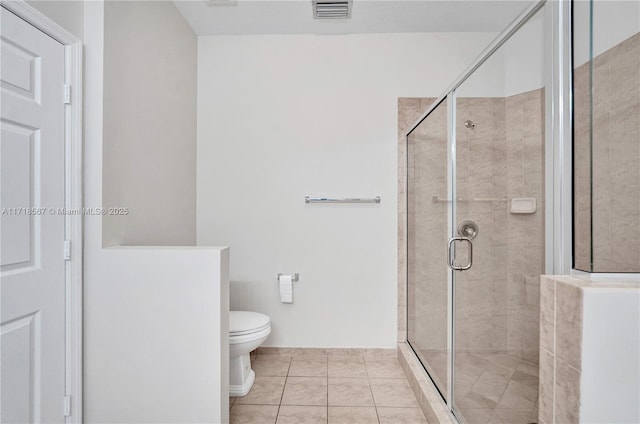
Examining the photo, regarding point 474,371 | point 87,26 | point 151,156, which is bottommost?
point 474,371

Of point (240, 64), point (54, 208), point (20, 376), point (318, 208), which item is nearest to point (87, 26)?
point (54, 208)

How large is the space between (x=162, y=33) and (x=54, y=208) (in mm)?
1310

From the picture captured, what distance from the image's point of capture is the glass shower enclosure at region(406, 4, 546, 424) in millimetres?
1140

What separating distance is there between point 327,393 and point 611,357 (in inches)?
70.0

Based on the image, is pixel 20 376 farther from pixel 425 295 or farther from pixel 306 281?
pixel 425 295

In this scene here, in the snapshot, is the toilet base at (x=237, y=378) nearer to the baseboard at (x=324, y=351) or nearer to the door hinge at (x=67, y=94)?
the baseboard at (x=324, y=351)

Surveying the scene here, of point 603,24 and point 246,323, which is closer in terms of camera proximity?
point 603,24

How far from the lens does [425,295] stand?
225cm

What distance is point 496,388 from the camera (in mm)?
1382

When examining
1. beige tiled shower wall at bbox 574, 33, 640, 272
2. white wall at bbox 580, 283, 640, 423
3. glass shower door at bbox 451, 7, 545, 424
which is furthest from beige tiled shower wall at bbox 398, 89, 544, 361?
white wall at bbox 580, 283, 640, 423

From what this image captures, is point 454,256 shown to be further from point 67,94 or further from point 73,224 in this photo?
point 67,94

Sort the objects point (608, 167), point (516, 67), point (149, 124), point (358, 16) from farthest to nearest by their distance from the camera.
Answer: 1. point (358, 16)
2. point (149, 124)
3. point (516, 67)
4. point (608, 167)

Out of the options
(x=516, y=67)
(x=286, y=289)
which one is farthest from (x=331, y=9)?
(x=286, y=289)

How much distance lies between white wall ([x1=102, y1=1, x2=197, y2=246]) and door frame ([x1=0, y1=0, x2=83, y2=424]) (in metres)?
0.11
